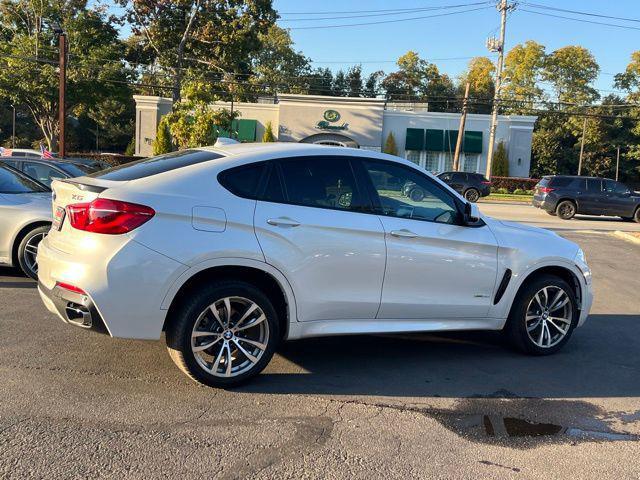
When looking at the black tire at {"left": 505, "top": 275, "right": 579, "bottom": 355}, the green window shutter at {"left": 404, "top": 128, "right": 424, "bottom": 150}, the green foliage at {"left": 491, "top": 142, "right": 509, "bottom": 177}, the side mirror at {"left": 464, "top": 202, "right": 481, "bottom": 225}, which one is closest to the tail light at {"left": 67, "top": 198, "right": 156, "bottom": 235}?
the side mirror at {"left": 464, "top": 202, "right": 481, "bottom": 225}

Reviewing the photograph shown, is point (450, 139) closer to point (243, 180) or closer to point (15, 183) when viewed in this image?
point (15, 183)

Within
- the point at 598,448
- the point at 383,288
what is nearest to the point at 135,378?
the point at 383,288

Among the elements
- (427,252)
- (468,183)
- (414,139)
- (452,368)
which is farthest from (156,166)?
(414,139)

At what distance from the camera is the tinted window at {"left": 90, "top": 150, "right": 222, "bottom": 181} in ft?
14.4

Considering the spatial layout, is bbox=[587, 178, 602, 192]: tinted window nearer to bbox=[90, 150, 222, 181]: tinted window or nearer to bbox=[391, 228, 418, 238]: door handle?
bbox=[391, 228, 418, 238]: door handle

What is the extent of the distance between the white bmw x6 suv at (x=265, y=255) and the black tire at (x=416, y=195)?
1.4 inches

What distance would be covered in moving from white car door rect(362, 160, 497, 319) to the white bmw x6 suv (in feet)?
0.03

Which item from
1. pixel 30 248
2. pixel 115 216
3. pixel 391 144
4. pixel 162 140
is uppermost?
pixel 391 144

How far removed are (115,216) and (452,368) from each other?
3.08 meters

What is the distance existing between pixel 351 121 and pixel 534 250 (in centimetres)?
3904

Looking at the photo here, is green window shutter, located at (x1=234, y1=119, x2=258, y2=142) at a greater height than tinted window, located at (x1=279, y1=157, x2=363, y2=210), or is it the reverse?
green window shutter, located at (x1=234, y1=119, x2=258, y2=142)

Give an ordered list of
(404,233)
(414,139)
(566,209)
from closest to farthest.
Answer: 1. (404,233)
2. (566,209)
3. (414,139)

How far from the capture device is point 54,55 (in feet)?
124

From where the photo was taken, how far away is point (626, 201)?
76.0 feet
